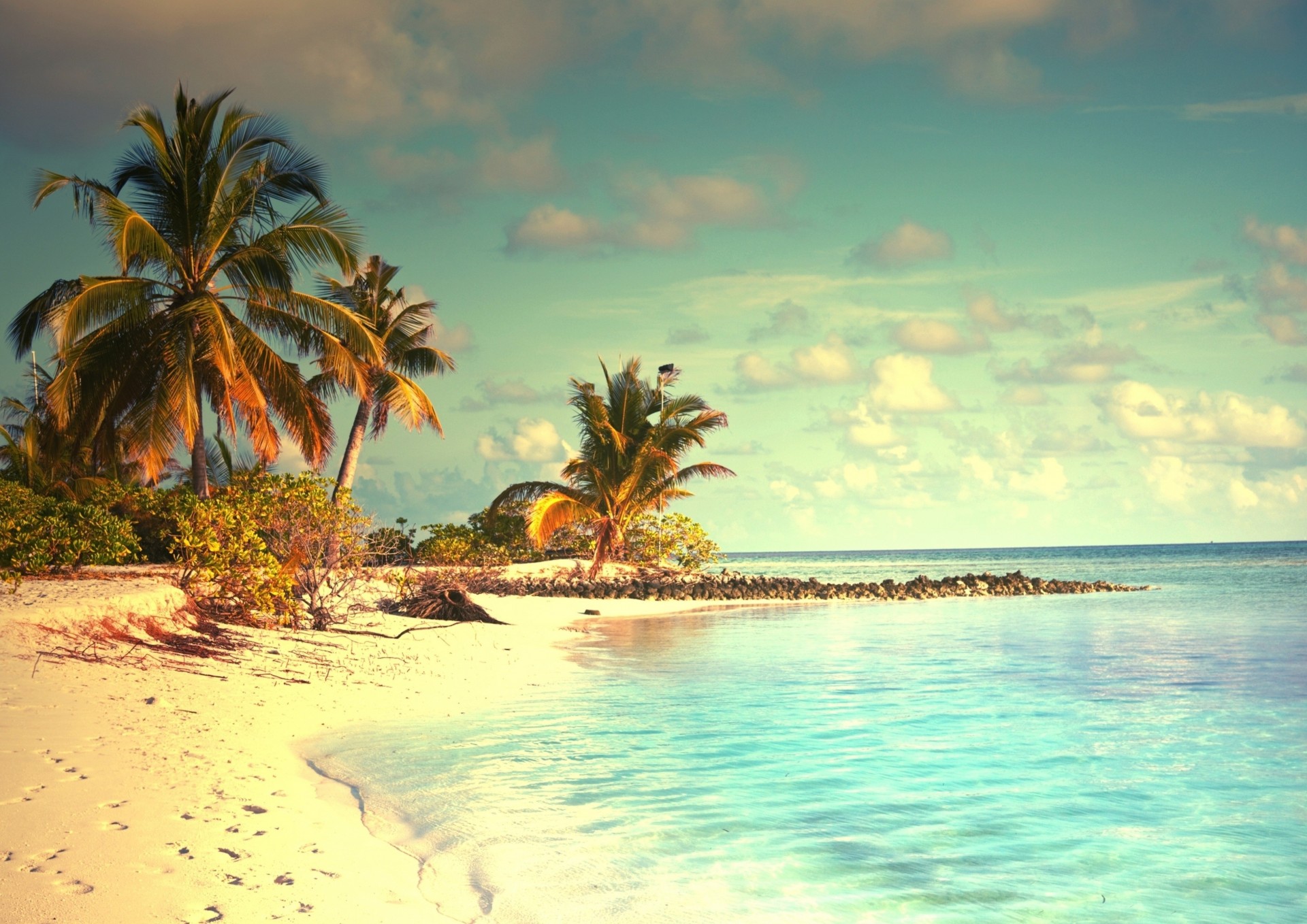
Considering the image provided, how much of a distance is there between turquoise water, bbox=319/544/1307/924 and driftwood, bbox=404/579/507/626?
478 cm

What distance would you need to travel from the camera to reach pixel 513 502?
30078 mm

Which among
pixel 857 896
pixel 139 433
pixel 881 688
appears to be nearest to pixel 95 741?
pixel 857 896

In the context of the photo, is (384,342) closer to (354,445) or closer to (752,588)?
(354,445)

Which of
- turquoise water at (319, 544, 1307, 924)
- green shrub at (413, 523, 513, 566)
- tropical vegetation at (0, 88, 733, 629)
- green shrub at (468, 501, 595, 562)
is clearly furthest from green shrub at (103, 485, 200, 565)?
turquoise water at (319, 544, 1307, 924)

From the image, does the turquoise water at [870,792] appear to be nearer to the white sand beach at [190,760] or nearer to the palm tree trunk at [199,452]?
the white sand beach at [190,760]

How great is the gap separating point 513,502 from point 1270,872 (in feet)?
86.3

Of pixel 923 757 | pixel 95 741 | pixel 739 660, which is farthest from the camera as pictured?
pixel 739 660

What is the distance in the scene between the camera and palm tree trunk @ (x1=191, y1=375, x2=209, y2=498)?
16797 millimetres

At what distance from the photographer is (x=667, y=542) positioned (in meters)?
33.0

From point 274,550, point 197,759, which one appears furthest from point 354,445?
point 197,759

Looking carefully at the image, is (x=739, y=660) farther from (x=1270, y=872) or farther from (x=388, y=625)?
(x=1270, y=872)

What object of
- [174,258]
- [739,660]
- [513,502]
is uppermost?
[174,258]

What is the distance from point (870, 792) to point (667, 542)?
2666cm

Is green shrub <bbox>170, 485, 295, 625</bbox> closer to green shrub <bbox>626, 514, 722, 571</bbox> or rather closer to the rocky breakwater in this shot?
the rocky breakwater
